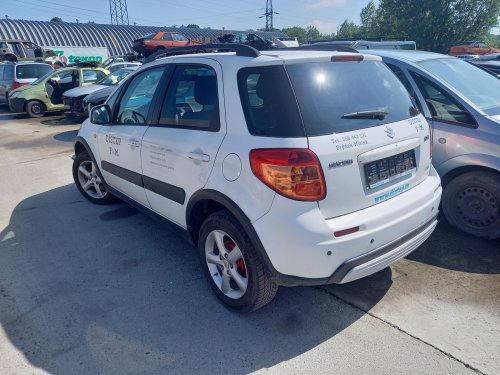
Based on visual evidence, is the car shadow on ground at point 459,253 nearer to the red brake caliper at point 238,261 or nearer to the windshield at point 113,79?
the red brake caliper at point 238,261

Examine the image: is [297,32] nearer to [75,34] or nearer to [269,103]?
[75,34]

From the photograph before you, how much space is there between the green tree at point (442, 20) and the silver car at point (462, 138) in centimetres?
3860

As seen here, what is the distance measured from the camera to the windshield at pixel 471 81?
3738mm

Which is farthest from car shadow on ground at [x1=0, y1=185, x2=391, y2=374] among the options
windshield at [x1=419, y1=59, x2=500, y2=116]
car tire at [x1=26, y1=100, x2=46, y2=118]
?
car tire at [x1=26, y1=100, x2=46, y2=118]

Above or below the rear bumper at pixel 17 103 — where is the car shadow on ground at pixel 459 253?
below

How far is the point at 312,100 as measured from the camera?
2211mm

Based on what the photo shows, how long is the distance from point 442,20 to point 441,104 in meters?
40.0

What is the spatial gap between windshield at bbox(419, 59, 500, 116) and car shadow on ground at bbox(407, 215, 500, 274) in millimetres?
1244

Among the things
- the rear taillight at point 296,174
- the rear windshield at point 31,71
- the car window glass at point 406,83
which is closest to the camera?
the rear taillight at point 296,174

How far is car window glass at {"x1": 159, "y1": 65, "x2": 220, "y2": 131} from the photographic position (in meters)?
2.59

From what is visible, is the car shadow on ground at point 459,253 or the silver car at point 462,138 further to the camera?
the silver car at point 462,138

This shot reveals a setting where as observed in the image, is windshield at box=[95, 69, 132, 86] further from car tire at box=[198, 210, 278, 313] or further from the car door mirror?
car tire at box=[198, 210, 278, 313]

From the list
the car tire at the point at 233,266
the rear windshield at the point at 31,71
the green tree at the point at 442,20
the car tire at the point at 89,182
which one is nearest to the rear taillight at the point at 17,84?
the rear windshield at the point at 31,71

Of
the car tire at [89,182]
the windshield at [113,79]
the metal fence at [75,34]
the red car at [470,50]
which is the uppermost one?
the metal fence at [75,34]
